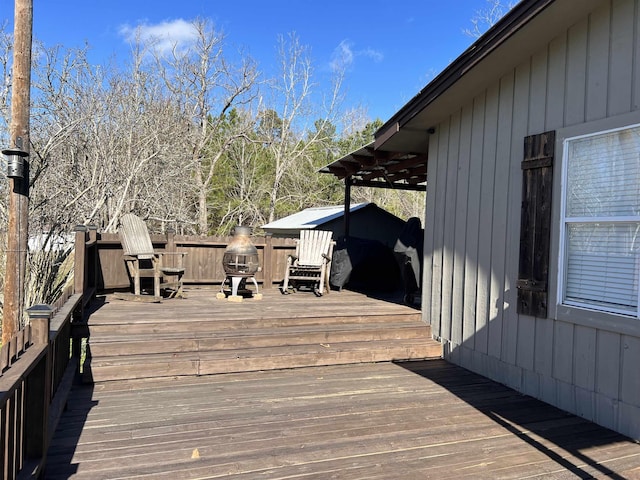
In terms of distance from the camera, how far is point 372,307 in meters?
5.68

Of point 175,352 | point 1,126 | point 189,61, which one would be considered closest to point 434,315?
point 175,352

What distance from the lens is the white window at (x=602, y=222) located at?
3.11m

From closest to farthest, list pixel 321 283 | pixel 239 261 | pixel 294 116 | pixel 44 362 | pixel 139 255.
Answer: pixel 44 362
pixel 139 255
pixel 239 261
pixel 321 283
pixel 294 116

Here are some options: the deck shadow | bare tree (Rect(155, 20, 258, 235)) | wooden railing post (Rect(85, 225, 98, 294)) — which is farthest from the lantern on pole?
bare tree (Rect(155, 20, 258, 235))

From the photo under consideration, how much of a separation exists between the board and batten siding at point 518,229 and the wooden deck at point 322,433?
11.6 inches

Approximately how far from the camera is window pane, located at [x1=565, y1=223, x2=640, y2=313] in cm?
311

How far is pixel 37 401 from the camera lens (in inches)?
89.8

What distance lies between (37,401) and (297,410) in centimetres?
166

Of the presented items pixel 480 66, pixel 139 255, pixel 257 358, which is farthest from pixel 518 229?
pixel 139 255

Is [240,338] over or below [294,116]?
below

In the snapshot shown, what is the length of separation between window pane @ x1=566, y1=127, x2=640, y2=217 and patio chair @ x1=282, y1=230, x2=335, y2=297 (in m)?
4.15

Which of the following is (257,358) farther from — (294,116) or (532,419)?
(294,116)

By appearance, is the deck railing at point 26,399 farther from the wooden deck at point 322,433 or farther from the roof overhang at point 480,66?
the roof overhang at point 480,66

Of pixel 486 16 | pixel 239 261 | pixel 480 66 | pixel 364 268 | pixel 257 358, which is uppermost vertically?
pixel 486 16
